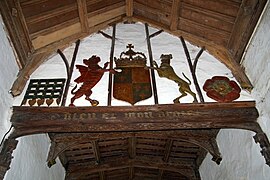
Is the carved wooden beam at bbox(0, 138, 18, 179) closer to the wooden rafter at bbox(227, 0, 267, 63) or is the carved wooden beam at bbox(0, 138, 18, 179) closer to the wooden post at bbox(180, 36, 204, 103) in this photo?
the wooden post at bbox(180, 36, 204, 103)

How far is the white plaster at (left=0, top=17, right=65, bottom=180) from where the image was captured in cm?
301

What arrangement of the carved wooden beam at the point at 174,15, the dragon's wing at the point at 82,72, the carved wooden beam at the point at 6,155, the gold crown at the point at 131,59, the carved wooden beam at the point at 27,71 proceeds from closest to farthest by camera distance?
the carved wooden beam at the point at 6,155
the carved wooden beam at the point at 27,71
the dragon's wing at the point at 82,72
the gold crown at the point at 131,59
the carved wooden beam at the point at 174,15

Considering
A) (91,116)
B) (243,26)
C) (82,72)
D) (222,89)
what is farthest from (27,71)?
(243,26)

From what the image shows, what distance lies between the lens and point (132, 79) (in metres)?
3.54

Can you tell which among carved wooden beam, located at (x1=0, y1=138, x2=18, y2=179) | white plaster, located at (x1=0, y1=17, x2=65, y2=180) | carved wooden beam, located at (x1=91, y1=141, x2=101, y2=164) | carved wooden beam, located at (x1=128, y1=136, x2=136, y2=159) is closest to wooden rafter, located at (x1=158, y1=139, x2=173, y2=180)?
carved wooden beam, located at (x1=128, y1=136, x2=136, y2=159)

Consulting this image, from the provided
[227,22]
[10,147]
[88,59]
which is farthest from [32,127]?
[227,22]

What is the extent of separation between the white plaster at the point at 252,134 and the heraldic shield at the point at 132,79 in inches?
39.2

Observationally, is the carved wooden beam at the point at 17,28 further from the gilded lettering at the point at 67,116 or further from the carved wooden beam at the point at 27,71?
the gilded lettering at the point at 67,116

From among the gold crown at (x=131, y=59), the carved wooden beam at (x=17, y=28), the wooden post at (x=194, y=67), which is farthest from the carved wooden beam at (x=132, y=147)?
the carved wooden beam at (x=17, y=28)

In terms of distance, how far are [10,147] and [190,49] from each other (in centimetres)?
215

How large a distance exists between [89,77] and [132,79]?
17.1 inches

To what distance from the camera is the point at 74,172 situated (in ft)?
18.2

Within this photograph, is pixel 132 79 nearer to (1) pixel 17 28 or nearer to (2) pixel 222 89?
(2) pixel 222 89

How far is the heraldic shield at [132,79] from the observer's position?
333 cm
